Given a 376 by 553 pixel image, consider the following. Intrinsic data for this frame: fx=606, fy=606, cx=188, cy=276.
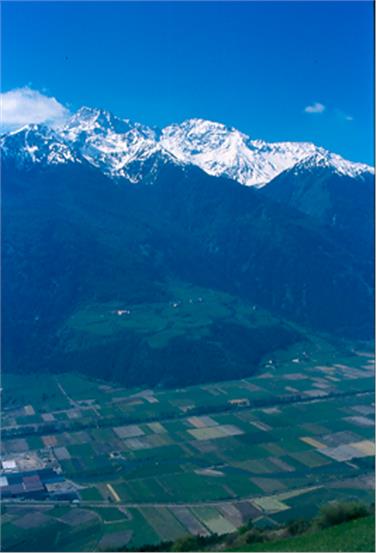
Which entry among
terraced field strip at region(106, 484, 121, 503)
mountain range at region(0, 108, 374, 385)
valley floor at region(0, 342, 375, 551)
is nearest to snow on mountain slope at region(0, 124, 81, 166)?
mountain range at region(0, 108, 374, 385)

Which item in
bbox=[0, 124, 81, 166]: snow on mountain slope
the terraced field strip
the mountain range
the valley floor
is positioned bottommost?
the terraced field strip

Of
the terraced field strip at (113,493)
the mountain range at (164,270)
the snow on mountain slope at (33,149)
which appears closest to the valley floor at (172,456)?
the terraced field strip at (113,493)

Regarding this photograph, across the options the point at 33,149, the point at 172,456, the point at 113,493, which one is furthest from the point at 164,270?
the point at 113,493

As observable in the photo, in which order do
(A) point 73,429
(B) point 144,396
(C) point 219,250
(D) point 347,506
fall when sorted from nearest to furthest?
(D) point 347,506, (A) point 73,429, (B) point 144,396, (C) point 219,250

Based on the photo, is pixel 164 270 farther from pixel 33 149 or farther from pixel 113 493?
pixel 113 493

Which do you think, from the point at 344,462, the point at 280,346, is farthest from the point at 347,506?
the point at 280,346

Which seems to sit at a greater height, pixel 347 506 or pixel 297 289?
pixel 297 289

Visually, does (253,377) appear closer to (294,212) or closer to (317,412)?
(317,412)

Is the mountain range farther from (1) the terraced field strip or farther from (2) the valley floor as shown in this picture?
(1) the terraced field strip
